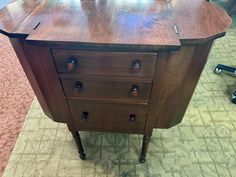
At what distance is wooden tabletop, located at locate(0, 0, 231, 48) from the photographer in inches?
28.2

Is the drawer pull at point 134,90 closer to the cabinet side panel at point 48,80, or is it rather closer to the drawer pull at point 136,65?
the drawer pull at point 136,65

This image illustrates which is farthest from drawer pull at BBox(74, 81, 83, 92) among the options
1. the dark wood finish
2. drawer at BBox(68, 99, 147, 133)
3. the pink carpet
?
the pink carpet

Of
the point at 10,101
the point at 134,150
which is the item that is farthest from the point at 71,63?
the point at 10,101

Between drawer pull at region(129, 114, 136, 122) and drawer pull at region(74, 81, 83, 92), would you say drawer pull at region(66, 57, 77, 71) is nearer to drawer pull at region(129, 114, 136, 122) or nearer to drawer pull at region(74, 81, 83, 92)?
drawer pull at region(74, 81, 83, 92)

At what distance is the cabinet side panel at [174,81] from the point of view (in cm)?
78

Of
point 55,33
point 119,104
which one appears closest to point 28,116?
point 119,104

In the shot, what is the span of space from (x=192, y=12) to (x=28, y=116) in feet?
4.38

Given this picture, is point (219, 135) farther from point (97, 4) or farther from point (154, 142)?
point (97, 4)

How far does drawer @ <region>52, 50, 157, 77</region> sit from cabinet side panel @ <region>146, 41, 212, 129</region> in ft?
0.17

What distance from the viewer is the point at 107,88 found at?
895 mm

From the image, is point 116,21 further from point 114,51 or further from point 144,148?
point 144,148

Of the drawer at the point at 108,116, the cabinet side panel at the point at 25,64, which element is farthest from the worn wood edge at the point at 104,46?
the drawer at the point at 108,116

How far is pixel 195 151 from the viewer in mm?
1365

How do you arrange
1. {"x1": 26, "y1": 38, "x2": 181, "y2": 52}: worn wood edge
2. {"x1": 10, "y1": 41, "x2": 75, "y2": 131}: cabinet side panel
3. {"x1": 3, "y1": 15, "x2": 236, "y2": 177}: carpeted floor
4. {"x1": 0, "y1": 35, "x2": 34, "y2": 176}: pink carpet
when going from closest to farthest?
{"x1": 26, "y1": 38, "x2": 181, "y2": 52}: worn wood edge
{"x1": 10, "y1": 41, "x2": 75, "y2": 131}: cabinet side panel
{"x1": 3, "y1": 15, "x2": 236, "y2": 177}: carpeted floor
{"x1": 0, "y1": 35, "x2": 34, "y2": 176}: pink carpet
